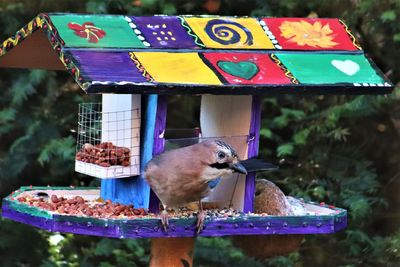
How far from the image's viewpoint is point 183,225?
364 centimetres

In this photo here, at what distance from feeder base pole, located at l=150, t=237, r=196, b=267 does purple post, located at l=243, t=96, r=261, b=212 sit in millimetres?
319

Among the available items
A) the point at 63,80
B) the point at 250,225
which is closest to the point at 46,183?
the point at 63,80

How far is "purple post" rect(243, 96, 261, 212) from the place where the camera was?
404cm

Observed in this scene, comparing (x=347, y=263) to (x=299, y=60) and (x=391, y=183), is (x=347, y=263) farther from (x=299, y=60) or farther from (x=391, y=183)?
(x=299, y=60)

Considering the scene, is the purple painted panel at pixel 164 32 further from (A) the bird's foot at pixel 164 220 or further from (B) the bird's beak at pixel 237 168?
(A) the bird's foot at pixel 164 220

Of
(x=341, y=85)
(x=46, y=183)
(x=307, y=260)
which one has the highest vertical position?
(x=341, y=85)

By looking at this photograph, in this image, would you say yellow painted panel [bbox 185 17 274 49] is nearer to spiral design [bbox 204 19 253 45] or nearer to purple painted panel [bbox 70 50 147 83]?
spiral design [bbox 204 19 253 45]

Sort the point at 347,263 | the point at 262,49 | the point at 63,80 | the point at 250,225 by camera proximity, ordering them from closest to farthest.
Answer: the point at 250,225 < the point at 262,49 < the point at 347,263 < the point at 63,80

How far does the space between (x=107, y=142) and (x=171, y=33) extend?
564 millimetres

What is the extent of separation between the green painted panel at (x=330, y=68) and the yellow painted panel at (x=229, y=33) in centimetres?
13

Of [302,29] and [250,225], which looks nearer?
[250,225]

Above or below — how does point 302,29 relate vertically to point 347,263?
above

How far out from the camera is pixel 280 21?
4.24 metres

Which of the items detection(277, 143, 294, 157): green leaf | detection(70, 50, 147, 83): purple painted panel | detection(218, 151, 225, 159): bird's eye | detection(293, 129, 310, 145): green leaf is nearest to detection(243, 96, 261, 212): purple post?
detection(218, 151, 225, 159): bird's eye
